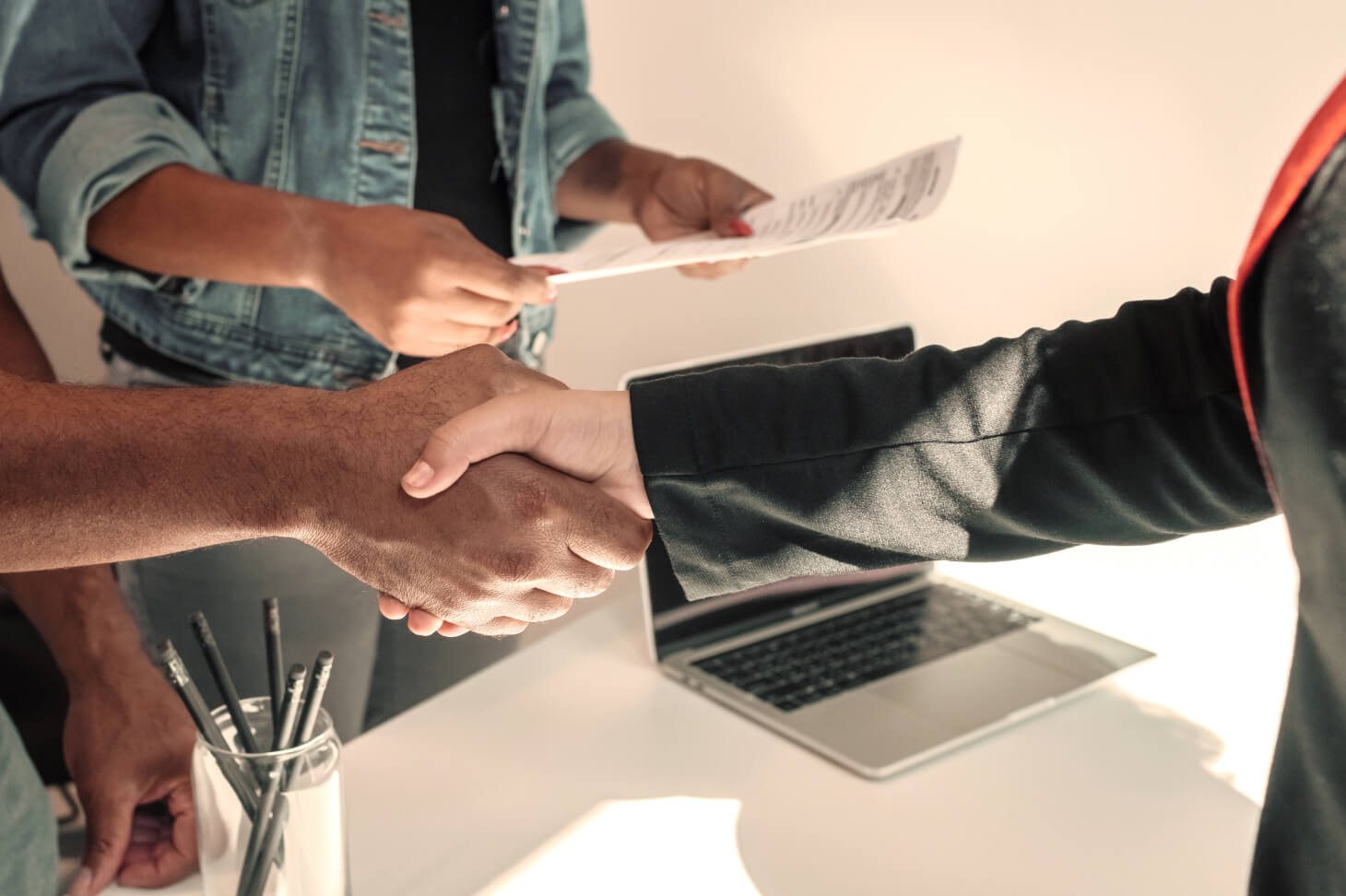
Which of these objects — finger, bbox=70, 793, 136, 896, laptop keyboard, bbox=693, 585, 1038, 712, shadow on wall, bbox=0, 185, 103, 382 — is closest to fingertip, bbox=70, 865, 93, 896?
finger, bbox=70, 793, 136, 896

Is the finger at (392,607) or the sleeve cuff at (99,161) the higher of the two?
the sleeve cuff at (99,161)

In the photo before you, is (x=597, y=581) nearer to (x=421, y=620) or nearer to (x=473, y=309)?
(x=421, y=620)

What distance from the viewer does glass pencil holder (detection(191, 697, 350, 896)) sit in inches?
25.2

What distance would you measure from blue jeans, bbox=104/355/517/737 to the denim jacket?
0.10m

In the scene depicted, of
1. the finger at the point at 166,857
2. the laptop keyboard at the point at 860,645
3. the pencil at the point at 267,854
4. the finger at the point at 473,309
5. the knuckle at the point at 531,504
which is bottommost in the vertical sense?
the laptop keyboard at the point at 860,645

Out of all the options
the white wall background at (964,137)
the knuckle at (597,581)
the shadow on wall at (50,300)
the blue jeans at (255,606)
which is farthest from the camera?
the shadow on wall at (50,300)

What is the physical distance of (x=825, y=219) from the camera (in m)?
1.02

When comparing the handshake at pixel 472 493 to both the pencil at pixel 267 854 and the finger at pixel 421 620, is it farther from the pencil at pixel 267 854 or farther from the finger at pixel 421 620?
the pencil at pixel 267 854

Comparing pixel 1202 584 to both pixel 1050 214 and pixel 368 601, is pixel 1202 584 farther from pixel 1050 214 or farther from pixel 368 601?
pixel 368 601

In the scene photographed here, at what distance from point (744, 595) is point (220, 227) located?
2.15 feet

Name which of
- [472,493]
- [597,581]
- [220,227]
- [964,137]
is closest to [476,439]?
[472,493]

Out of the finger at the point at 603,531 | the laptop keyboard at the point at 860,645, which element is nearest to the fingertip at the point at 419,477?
the finger at the point at 603,531

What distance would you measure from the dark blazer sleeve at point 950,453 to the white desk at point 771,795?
8.6 inches

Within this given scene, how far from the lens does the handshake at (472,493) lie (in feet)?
2.58
